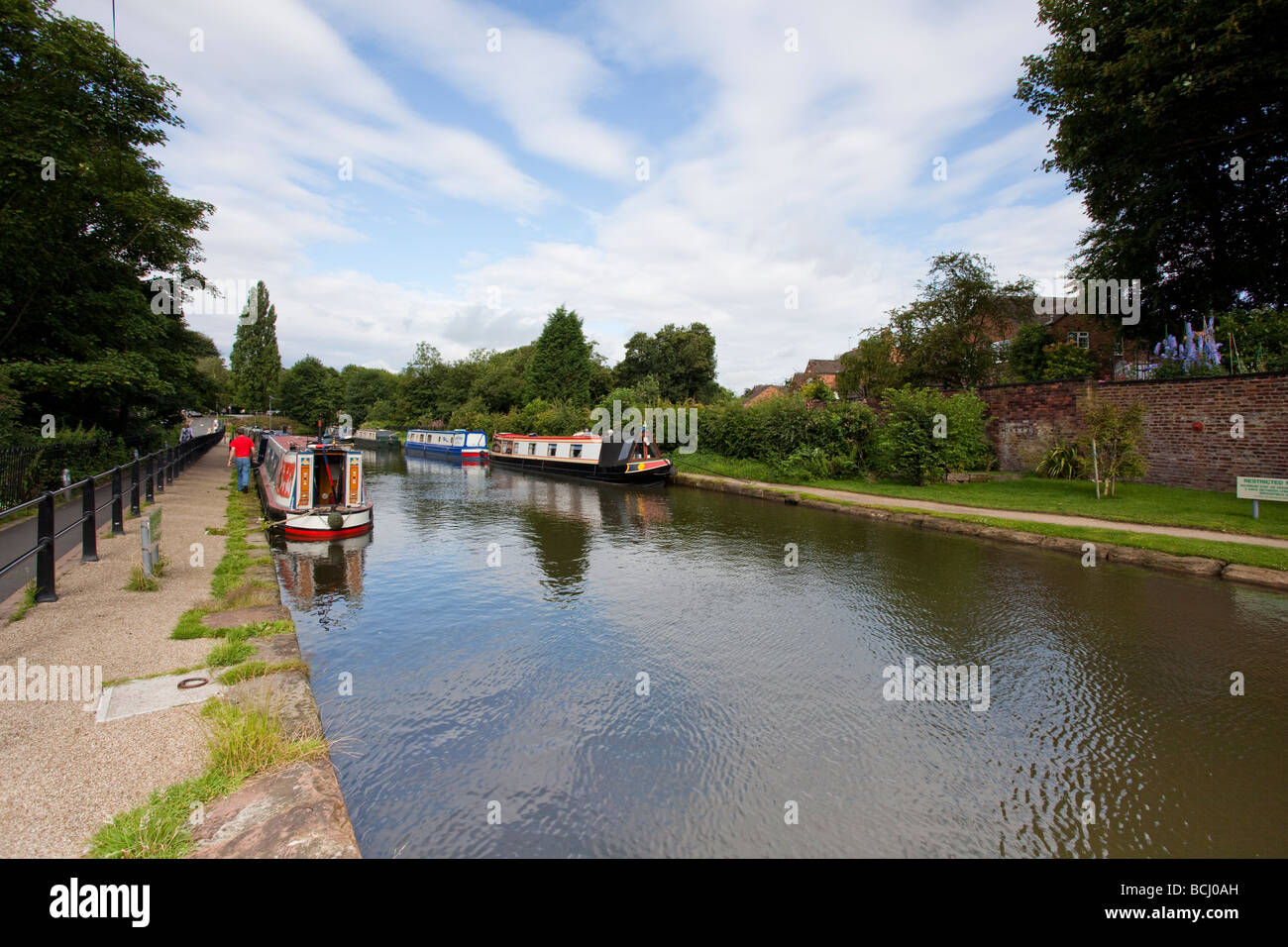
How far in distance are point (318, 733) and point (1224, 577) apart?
1260 centimetres


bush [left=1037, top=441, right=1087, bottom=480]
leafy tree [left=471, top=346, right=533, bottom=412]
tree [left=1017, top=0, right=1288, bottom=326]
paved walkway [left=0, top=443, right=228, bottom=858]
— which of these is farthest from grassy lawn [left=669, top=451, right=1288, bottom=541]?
leafy tree [left=471, top=346, right=533, bottom=412]

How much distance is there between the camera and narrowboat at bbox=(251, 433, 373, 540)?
12203 mm

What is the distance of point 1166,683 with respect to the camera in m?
5.85

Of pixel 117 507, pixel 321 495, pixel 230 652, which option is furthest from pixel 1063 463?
pixel 117 507

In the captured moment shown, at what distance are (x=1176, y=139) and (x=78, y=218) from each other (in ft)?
86.4

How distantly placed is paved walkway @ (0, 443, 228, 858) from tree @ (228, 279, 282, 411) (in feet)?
242

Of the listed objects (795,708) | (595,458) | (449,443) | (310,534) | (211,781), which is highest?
(449,443)

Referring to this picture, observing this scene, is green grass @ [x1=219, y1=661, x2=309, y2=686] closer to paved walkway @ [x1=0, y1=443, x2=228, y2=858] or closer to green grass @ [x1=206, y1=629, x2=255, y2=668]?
green grass @ [x1=206, y1=629, x2=255, y2=668]

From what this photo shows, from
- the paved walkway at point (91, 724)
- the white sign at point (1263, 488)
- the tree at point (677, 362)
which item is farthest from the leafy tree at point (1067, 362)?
the paved walkway at point (91, 724)

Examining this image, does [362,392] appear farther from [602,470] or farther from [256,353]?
[602,470]

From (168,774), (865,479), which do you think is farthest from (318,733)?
(865,479)

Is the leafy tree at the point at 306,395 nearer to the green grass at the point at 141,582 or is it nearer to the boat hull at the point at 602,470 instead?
the boat hull at the point at 602,470

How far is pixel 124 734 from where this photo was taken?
3.66 metres

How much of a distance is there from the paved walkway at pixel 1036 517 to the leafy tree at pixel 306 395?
6841 cm
